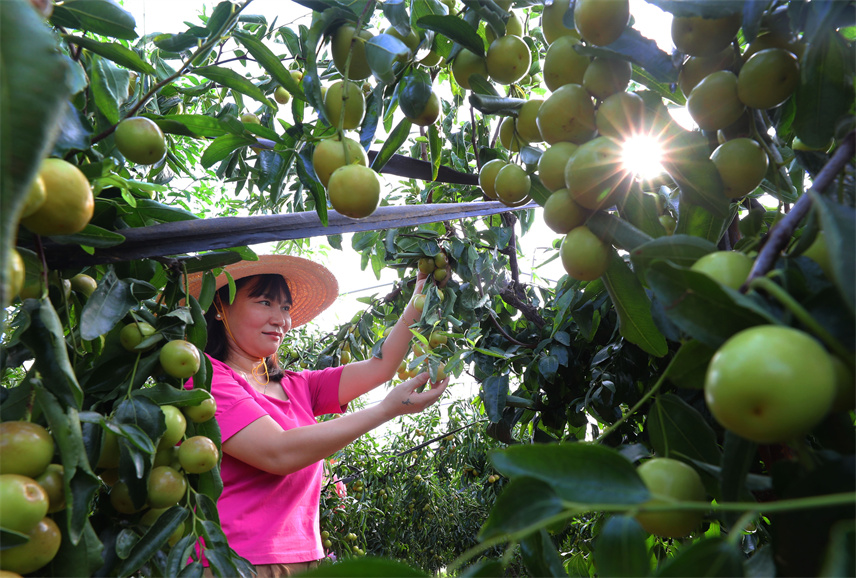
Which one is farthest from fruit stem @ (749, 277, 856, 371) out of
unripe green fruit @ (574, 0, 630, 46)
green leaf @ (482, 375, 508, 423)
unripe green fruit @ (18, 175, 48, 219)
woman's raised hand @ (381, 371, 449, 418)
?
woman's raised hand @ (381, 371, 449, 418)

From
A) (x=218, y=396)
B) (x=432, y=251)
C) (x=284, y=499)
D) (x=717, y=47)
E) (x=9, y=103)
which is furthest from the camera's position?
(x=432, y=251)

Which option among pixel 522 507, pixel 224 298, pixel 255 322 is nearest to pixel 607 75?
pixel 522 507

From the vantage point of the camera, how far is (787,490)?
37 centimetres

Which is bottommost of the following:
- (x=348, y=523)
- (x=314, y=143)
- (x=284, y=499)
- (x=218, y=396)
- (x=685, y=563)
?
(x=348, y=523)

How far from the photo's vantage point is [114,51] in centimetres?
79

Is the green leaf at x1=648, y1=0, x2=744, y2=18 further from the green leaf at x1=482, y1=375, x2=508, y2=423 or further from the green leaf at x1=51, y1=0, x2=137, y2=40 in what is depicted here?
the green leaf at x1=482, y1=375, x2=508, y2=423

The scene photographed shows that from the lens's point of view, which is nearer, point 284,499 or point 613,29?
point 613,29

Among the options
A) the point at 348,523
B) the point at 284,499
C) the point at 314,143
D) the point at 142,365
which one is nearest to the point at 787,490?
the point at 314,143

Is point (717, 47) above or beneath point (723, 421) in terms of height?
above

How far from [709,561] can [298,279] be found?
96.7 inches

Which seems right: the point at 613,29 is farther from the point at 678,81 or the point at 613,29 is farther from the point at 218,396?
the point at 218,396

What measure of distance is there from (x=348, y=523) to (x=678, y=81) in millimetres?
3920

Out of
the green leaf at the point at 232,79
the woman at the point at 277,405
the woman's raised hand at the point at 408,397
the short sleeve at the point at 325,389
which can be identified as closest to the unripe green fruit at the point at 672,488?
the green leaf at the point at 232,79

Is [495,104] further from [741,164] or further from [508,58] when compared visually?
[741,164]
